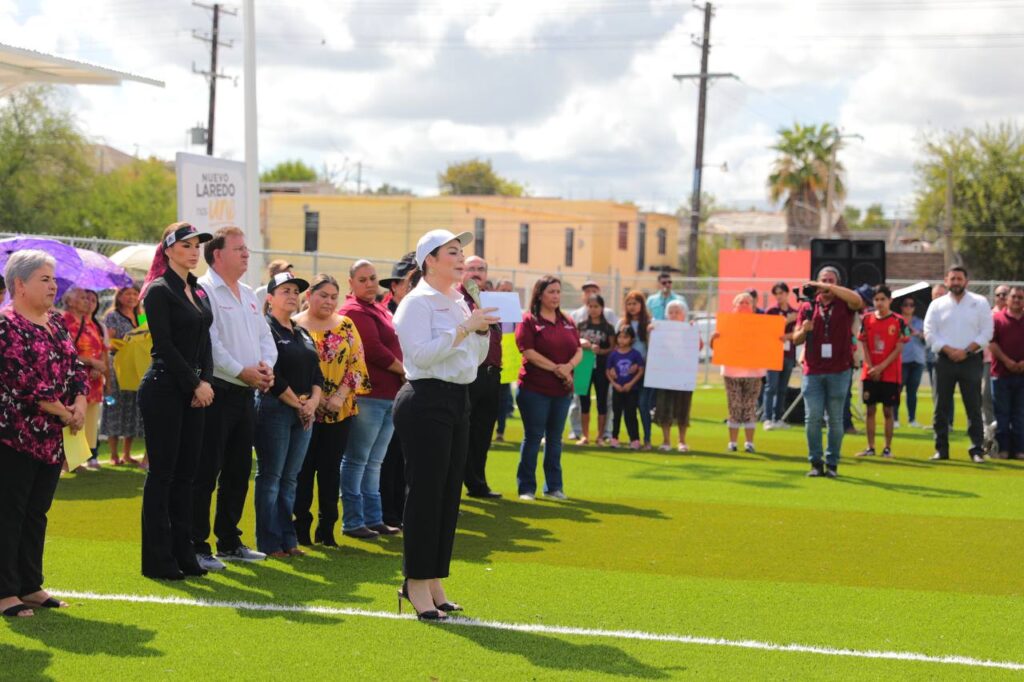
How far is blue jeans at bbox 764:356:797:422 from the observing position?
20547mm

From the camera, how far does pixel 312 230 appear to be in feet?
209

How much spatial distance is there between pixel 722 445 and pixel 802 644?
455 inches

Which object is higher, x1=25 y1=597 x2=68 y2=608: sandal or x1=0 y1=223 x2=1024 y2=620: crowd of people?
x1=0 y1=223 x2=1024 y2=620: crowd of people

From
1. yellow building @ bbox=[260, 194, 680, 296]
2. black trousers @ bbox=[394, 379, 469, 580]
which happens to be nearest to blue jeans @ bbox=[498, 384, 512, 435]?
black trousers @ bbox=[394, 379, 469, 580]

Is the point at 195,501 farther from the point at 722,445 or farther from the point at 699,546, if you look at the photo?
the point at 722,445

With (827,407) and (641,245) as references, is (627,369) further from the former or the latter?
(641,245)

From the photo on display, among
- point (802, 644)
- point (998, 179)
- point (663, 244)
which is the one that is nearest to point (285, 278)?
point (802, 644)

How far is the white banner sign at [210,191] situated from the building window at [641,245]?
6026 centimetres

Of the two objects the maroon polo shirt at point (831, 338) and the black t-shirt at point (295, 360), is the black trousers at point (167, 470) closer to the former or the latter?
the black t-shirt at point (295, 360)

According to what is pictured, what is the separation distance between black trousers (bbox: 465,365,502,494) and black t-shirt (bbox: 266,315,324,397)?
2.82 meters

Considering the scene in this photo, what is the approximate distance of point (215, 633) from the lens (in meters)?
6.67

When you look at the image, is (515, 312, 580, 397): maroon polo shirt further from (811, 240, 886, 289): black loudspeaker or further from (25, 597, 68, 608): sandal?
(811, 240, 886, 289): black loudspeaker

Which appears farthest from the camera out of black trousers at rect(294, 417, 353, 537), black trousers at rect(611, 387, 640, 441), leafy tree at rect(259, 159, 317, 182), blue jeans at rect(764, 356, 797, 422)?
leafy tree at rect(259, 159, 317, 182)

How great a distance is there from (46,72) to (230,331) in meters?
4.38
